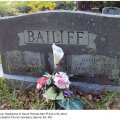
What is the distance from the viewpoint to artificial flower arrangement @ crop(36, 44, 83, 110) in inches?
75.0

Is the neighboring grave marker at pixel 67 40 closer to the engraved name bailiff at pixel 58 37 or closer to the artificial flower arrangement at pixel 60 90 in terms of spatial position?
the engraved name bailiff at pixel 58 37

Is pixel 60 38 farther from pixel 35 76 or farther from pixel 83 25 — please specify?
pixel 35 76

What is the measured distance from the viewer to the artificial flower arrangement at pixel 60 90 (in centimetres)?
191

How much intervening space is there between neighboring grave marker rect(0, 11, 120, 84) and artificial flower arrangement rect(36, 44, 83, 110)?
16cm

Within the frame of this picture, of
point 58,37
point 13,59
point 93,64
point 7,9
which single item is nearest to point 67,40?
point 58,37

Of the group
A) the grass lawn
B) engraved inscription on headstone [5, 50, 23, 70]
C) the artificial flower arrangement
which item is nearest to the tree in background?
engraved inscription on headstone [5, 50, 23, 70]

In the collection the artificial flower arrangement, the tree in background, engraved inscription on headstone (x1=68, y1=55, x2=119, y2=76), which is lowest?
the artificial flower arrangement

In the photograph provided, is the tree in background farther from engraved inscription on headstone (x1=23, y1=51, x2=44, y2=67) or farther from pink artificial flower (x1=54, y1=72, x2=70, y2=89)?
pink artificial flower (x1=54, y1=72, x2=70, y2=89)

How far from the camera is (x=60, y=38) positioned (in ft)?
6.86

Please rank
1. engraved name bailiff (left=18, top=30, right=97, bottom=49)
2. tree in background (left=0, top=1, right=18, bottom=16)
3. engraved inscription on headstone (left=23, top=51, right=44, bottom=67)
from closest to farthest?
engraved name bailiff (left=18, top=30, right=97, bottom=49) → engraved inscription on headstone (left=23, top=51, right=44, bottom=67) → tree in background (left=0, top=1, right=18, bottom=16)
